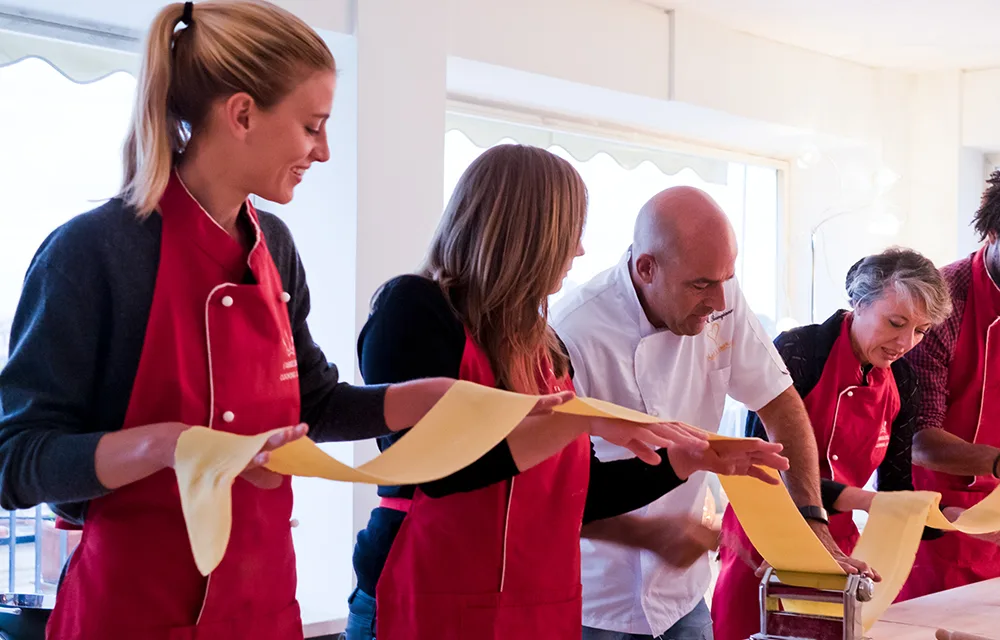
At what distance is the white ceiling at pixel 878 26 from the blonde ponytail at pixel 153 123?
3796 mm

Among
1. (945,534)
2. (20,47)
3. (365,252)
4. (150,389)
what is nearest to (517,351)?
(150,389)

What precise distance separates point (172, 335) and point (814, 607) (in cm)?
103

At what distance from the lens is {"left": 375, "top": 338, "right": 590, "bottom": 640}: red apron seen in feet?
4.97

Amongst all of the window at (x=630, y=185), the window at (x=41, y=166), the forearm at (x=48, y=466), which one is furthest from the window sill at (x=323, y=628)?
the forearm at (x=48, y=466)

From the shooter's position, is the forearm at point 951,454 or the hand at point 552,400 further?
the forearm at point 951,454

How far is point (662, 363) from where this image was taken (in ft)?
6.70

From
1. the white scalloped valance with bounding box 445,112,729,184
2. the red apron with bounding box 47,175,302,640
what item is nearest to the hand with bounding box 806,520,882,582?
the red apron with bounding box 47,175,302,640

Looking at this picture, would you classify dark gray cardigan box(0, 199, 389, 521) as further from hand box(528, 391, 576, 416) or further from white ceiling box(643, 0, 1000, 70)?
white ceiling box(643, 0, 1000, 70)

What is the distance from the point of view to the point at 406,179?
3.64m

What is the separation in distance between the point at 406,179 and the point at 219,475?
2.75m

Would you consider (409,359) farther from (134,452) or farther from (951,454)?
(951,454)

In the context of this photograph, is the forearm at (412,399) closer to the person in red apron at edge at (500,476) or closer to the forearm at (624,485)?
the person in red apron at edge at (500,476)

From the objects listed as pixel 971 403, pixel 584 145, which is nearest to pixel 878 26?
pixel 584 145

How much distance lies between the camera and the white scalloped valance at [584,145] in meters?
4.68
